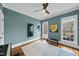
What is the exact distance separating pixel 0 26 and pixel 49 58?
1.14m

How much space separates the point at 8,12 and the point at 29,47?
1.21 meters

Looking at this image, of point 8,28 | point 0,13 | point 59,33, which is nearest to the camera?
point 0,13

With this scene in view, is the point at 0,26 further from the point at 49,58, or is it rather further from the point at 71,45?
the point at 71,45

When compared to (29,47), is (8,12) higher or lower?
higher

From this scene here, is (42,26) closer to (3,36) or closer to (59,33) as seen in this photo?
(3,36)

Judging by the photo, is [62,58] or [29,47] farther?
[29,47]

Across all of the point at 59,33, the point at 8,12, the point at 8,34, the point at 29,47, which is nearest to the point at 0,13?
the point at 8,12

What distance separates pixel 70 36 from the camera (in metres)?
1.73

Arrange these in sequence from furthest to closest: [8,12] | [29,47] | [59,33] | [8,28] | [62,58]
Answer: [59,33] < [29,47] < [8,28] < [8,12] < [62,58]

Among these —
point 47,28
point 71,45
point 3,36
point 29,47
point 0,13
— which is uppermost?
point 0,13

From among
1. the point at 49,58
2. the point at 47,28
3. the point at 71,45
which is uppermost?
the point at 47,28

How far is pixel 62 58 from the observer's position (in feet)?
1.99

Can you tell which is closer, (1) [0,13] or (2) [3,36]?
(1) [0,13]

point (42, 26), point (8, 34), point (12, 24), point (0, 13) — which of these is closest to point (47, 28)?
point (42, 26)
